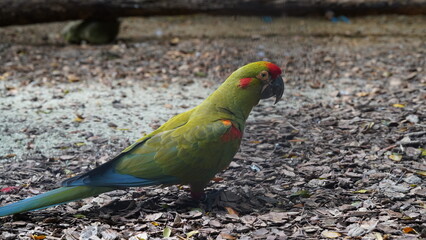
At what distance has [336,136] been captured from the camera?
392 centimetres

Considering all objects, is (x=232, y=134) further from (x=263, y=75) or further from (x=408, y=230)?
(x=408, y=230)

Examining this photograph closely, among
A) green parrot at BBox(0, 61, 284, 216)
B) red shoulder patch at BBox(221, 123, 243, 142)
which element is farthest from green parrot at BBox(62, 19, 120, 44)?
red shoulder patch at BBox(221, 123, 243, 142)

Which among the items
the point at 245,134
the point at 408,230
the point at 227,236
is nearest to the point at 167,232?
the point at 227,236

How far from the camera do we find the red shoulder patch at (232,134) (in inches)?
108

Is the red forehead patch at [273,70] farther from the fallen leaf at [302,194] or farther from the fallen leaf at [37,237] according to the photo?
the fallen leaf at [37,237]

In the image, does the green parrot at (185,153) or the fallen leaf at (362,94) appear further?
the fallen leaf at (362,94)

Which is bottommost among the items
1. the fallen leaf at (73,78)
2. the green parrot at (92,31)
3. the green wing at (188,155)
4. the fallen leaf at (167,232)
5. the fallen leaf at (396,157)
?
the fallen leaf at (167,232)

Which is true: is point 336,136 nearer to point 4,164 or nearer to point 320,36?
point 4,164

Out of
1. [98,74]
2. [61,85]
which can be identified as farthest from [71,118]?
[98,74]

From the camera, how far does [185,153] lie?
277cm

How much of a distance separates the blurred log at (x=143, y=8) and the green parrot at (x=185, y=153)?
4.46 meters

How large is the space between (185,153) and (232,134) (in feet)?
0.86

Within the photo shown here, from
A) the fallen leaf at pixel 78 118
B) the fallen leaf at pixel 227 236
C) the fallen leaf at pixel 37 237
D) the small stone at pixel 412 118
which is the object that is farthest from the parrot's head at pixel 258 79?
the fallen leaf at pixel 78 118

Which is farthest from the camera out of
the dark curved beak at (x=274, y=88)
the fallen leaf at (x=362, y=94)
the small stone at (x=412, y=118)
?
the fallen leaf at (x=362, y=94)
